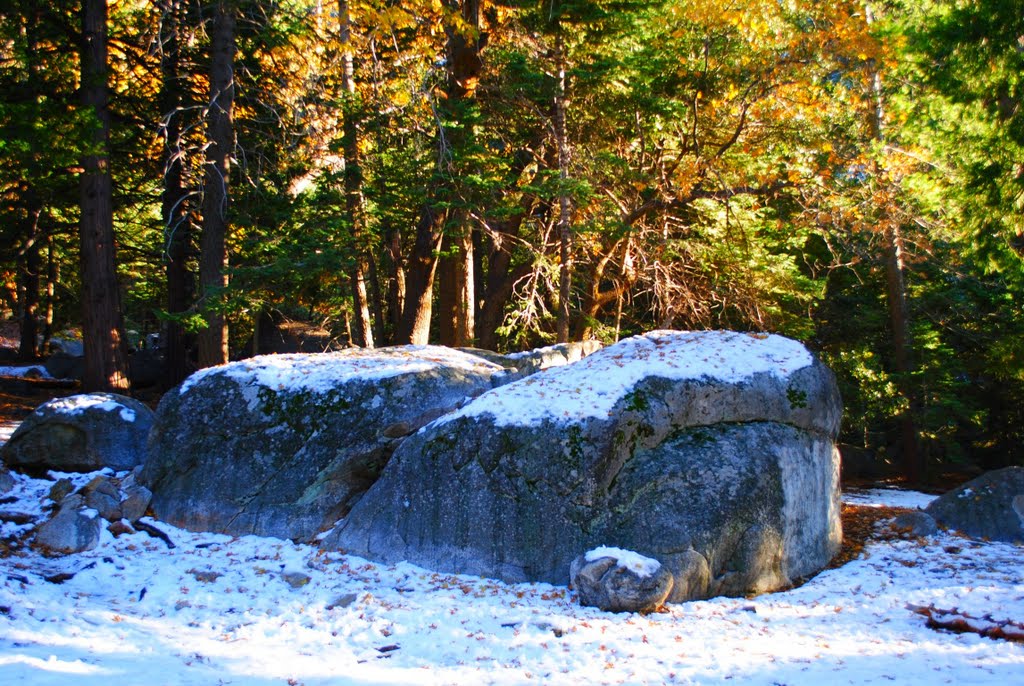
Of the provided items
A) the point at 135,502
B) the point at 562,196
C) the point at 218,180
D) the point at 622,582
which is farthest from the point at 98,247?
the point at 622,582

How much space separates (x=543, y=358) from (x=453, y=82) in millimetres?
4960

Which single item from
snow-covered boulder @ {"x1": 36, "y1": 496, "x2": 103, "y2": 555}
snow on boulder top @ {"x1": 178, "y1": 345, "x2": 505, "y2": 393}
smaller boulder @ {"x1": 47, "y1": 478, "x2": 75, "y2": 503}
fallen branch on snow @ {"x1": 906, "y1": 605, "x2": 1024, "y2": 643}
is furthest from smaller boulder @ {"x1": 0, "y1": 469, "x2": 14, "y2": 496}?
fallen branch on snow @ {"x1": 906, "y1": 605, "x2": 1024, "y2": 643}

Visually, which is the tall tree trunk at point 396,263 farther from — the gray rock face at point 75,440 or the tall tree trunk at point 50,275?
the tall tree trunk at point 50,275

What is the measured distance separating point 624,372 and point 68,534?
18.8 ft

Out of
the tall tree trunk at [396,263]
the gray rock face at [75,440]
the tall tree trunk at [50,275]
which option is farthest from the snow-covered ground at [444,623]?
the tall tree trunk at [50,275]

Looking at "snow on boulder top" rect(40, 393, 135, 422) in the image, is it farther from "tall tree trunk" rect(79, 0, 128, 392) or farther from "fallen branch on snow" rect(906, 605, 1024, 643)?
"fallen branch on snow" rect(906, 605, 1024, 643)

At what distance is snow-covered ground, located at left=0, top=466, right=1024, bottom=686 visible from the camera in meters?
4.64

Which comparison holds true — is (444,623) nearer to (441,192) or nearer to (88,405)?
(88,405)

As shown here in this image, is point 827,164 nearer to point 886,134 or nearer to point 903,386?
point 886,134

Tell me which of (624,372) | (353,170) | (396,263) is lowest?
(624,372)

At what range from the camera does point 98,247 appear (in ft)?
37.9

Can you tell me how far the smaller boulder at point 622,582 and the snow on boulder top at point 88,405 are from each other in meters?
6.86

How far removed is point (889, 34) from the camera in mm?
10188

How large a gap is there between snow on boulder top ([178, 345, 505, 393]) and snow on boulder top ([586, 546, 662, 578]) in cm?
349
